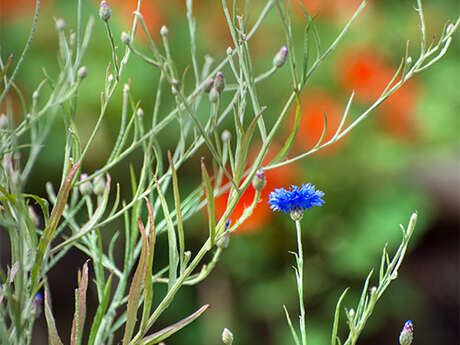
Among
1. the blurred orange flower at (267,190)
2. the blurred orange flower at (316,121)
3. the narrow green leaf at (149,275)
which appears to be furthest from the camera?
the blurred orange flower at (316,121)

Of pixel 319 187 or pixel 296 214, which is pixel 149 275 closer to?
pixel 296 214

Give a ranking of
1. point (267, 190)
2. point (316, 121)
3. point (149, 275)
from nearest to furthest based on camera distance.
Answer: point (149, 275) → point (267, 190) → point (316, 121)

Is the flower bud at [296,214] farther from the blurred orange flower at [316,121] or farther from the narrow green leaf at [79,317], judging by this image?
the blurred orange flower at [316,121]

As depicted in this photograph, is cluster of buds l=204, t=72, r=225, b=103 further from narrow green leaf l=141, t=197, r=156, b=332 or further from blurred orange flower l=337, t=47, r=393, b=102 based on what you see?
blurred orange flower l=337, t=47, r=393, b=102

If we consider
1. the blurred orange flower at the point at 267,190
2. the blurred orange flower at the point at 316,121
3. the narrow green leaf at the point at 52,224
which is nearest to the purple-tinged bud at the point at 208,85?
the narrow green leaf at the point at 52,224

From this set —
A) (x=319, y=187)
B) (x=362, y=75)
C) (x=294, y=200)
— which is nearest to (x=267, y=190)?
(x=319, y=187)

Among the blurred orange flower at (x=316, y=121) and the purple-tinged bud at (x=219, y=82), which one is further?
the blurred orange flower at (x=316, y=121)

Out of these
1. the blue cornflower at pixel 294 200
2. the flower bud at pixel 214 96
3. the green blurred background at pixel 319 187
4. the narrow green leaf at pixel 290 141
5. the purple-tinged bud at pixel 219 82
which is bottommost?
the green blurred background at pixel 319 187
